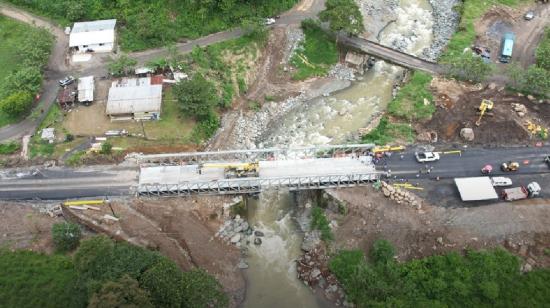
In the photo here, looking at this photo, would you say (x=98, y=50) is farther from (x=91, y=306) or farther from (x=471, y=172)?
(x=471, y=172)

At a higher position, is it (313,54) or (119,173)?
(313,54)

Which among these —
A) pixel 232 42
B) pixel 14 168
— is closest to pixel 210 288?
pixel 14 168

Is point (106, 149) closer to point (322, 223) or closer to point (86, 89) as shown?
point (86, 89)

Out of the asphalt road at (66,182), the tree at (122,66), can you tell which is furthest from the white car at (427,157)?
the tree at (122,66)

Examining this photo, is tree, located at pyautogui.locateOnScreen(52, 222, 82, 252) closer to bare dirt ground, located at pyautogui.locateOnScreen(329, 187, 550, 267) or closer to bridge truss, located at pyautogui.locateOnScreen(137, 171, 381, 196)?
bridge truss, located at pyautogui.locateOnScreen(137, 171, 381, 196)

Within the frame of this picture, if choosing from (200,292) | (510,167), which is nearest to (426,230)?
(510,167)

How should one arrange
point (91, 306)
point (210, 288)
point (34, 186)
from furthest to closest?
1. point (34, 186)
2. point (210, 288)
3. point (91, 306)
